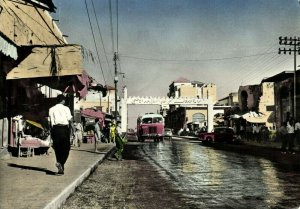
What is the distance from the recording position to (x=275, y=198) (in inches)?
298

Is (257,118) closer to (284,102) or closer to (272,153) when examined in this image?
(284,102)

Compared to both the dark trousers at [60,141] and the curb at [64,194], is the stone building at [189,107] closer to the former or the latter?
the dark trousers at [60,141]

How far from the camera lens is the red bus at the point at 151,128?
160 feet

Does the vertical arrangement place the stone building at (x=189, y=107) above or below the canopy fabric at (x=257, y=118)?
above

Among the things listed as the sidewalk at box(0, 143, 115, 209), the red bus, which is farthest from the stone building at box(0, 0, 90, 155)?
the red bus

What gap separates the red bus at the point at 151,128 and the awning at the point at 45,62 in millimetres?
35838

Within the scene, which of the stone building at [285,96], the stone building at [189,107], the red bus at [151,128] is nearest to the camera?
the stone building at [285,96]

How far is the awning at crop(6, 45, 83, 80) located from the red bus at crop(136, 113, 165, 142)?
3584cm

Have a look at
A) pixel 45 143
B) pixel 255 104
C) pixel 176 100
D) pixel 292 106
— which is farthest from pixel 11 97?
pixel 176 100

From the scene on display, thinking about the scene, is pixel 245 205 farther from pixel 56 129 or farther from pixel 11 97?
pixel 11 97

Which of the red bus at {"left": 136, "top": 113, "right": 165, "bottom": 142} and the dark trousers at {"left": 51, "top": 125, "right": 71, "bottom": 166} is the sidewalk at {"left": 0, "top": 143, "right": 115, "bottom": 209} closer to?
the dark trousers at {"left": 51, "top": 125, "right": 71, "bottom": 166}

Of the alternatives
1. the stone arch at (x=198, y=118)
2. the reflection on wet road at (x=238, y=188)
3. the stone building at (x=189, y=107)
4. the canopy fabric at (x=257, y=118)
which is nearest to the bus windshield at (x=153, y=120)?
the canopy fabric at (x=257, y=118)

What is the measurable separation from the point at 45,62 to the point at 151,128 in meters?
36.2

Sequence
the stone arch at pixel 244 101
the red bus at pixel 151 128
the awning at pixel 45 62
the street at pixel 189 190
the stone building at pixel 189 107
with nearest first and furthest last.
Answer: the street at pixel 189 190 < the awning at pixel 45 62 < the red bus at pixel 151 128 < the stone arch at pixel 244 101 < the stone building at pixel 189 107
